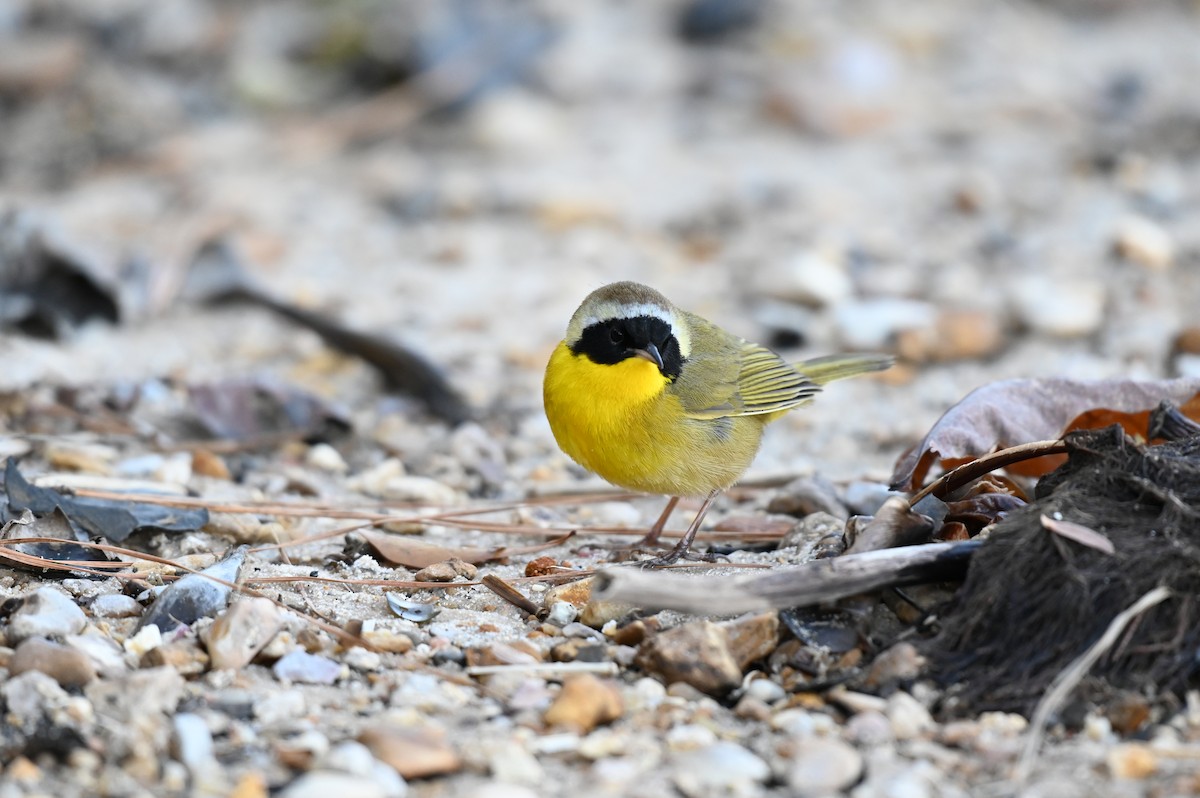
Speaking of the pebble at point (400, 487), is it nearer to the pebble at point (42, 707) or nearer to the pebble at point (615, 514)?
the pebble at point (615, 514)

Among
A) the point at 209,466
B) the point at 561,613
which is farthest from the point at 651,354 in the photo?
the point at 209,466

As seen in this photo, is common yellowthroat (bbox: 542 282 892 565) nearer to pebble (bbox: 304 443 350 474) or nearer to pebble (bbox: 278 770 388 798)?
pebble (bbox: 304 443 350 474)

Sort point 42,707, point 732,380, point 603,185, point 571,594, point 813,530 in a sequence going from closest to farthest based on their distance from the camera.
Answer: point 42,707 < point 571,594 < point 813,530 < point 732,380 < point 603,185

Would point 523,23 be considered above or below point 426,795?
above

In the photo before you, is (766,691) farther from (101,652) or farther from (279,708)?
(101,652)

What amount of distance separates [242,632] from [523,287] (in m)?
4.09

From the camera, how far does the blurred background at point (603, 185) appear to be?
6133mm

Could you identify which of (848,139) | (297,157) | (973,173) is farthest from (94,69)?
(973,173)

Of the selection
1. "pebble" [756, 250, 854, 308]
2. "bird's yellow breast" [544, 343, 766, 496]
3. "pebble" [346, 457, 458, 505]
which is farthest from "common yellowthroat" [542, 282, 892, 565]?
"pebble" [756, 250, 854, 308]

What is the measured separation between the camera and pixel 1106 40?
31.0ft

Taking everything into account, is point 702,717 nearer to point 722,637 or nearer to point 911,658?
point 722,637

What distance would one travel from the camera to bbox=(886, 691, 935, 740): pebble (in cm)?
279

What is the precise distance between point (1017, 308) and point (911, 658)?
390 centimetres

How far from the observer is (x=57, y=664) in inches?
112
